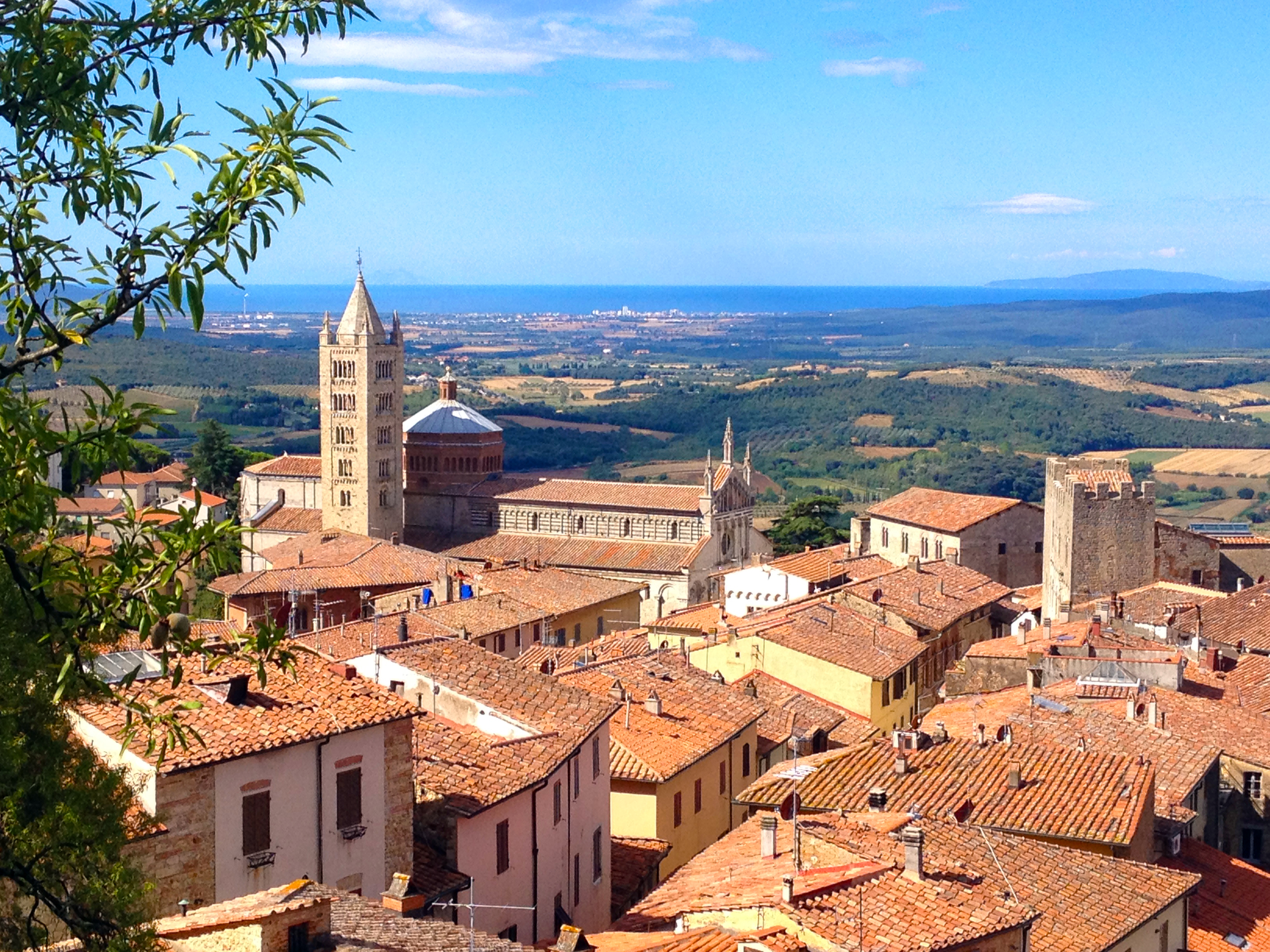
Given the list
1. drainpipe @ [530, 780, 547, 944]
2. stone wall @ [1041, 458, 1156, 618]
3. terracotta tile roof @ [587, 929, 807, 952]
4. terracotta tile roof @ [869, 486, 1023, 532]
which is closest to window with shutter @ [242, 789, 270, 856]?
terracotta tile roof @ [587, 929, 807, 952]

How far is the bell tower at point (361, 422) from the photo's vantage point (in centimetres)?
7788

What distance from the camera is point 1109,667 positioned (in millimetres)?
29422

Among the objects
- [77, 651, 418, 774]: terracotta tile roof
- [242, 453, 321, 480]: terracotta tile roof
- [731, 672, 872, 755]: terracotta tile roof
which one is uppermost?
[77, 651, 418, 774]: terracotta tile roof

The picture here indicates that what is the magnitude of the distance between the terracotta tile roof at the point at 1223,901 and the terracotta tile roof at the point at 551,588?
20.1 meters

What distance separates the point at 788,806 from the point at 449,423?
63406mm

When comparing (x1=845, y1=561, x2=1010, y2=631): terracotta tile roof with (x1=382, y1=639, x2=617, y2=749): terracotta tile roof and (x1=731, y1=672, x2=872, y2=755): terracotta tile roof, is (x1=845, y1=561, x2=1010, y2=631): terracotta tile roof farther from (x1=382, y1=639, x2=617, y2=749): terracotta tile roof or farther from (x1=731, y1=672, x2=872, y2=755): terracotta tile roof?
(x1=382, y1=639, x2=617, y2=749): terracotta tile roof

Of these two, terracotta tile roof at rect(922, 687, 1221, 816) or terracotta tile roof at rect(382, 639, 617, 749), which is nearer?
terracotta tile roof at rect(382, 639, 617, 749)

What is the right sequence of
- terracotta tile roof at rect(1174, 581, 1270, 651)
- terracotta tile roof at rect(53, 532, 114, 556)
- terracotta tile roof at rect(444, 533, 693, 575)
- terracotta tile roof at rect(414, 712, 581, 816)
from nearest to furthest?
terracotta tile roof at rect(53, 532, 114, 556)
terracotta tile roof at rect(414, 712, 581, 816)
terracotta tile roof at rect(1174, 581, 1270, 651)
terracotta tile roof at rect(444, 533, 693, 575)

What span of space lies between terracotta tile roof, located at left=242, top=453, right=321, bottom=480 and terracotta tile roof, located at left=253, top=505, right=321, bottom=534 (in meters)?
1.66

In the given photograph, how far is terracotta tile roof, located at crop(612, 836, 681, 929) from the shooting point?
824 inches

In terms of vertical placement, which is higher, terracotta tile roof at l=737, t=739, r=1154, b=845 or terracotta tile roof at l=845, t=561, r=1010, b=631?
terracotta tile roof at l=737, t=739, r=1154, b=845

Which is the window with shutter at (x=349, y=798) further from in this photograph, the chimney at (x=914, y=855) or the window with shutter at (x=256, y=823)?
the chimney at (x=914, y=855)

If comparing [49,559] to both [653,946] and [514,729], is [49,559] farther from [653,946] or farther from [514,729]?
[514,729]

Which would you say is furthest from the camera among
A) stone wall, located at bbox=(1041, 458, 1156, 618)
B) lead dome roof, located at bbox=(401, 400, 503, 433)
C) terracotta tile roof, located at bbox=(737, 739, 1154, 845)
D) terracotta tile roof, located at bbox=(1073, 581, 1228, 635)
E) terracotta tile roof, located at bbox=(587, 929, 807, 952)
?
lead dome roof, located at bbox=(401, 400, 503, 433)
